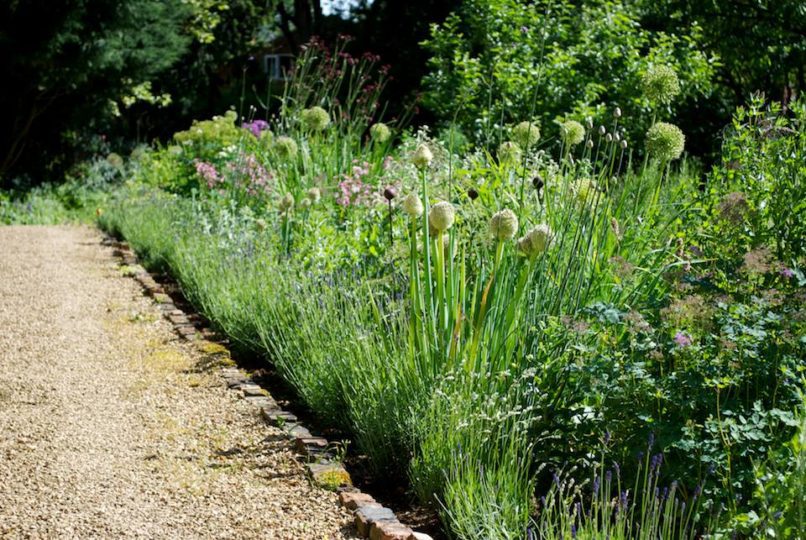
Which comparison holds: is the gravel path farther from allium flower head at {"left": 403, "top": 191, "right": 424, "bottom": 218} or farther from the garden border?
allium flower head at {"left": 403, "top": 191, "right": 424, "bottom": 218}

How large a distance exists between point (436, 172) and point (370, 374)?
2.77m

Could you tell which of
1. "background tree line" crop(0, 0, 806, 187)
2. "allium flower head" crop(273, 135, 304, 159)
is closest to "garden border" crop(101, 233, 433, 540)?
"allium flower head" crop(273, 135, 304, 159)

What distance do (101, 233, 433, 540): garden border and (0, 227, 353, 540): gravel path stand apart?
0.17 feet

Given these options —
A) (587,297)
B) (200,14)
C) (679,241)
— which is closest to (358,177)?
(679,241)

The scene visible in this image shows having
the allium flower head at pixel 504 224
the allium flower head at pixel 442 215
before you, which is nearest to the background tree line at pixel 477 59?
the allium flower head at pixel 442 215

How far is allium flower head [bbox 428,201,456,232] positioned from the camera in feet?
10.2

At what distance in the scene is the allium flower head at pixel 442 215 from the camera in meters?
3.11

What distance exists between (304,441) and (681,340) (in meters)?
1.60

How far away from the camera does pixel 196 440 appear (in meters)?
3.53

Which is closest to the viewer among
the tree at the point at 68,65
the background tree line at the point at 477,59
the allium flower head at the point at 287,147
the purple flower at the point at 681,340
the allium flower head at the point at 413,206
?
the purple flower at the point at 681,340

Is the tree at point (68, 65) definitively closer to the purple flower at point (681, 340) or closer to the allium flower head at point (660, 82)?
the allium flower head at point (660, 82)

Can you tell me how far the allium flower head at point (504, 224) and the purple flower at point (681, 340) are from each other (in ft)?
2.37

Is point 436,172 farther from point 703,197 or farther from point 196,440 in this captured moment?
point 196,440

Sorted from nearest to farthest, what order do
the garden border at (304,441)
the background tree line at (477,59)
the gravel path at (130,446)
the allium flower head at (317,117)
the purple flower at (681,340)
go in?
the purple flower at (681,340)
the garden border at (304,441)
the gravel path at (130,446)
the allium flower head at (317,117)
the background tree line at (477,59)
